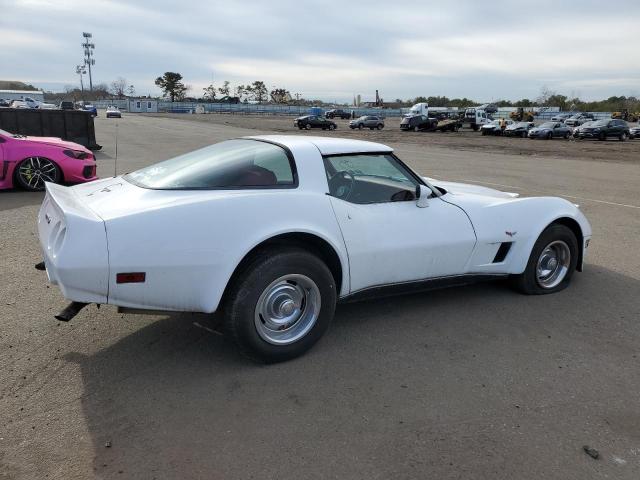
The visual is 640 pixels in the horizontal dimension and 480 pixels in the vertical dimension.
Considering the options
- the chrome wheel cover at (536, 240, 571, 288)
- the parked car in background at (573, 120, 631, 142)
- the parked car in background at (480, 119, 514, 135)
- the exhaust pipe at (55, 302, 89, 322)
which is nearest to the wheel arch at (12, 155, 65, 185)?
the exhaust pipe at (55, 302, 89, 322)

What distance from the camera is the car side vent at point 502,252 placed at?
427 cm

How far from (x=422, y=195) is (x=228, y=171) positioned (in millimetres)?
1429

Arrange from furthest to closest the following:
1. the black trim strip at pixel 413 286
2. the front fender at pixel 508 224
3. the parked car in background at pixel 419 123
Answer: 1. the parked car in background at pixel 419 123
2. the front fender at pixel 508 224
3. the black trim strip at pixel 413 286

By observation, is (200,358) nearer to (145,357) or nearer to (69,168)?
(145,357)

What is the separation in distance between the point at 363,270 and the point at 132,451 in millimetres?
1811

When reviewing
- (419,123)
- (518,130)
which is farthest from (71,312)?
(419,123)

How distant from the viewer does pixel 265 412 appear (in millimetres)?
2828

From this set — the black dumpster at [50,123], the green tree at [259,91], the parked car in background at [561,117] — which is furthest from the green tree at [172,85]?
the black dumpster at [50,123]

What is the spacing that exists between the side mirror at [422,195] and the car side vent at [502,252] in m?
0.83

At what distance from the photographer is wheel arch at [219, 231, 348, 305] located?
3.15 m

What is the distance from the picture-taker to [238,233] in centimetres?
305

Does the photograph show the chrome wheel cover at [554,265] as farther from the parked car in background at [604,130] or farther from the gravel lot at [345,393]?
the parked car in background at [604,130]

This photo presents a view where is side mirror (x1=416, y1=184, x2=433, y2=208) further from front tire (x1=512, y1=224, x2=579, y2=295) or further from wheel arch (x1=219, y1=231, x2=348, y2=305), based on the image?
front tire (x1=512, y1=224, x2=579, y2=295)

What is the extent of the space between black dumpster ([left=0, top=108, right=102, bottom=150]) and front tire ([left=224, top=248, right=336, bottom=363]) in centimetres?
1484
